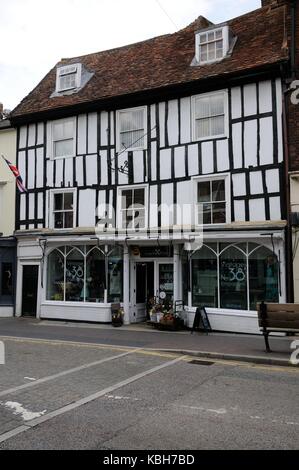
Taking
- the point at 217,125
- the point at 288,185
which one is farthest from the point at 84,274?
the point at 288,185

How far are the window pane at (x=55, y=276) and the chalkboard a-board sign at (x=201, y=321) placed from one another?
18.4 ft

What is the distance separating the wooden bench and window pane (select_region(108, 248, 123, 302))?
668 centimetres

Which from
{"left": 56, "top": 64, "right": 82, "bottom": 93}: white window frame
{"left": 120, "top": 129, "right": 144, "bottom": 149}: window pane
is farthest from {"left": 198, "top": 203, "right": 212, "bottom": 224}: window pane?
{"left": 56, "top": 64, "right": 82, "bottom": 93}: white window frame

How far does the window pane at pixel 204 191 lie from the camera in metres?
14.2

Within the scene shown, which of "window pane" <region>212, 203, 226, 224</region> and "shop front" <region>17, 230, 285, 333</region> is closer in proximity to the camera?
"shop front" <region>17, 230, 285, 333</region>

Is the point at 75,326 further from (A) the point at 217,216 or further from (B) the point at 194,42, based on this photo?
(B) the point at 194,42

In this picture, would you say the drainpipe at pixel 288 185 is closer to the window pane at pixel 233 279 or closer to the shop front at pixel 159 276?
the shop front at pixel 159 276

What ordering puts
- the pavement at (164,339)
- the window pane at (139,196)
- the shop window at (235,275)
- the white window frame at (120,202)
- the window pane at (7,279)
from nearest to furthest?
the pavement at (164,339) < the shop window at (235,275) < the white window frame at (120,202) < the window pane at (139,196) < the window pane at (7,279)

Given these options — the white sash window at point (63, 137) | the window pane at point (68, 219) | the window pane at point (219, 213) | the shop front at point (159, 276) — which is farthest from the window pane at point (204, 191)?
the white sash window at point (63, 137)

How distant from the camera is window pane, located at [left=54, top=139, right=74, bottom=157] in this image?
16.8m

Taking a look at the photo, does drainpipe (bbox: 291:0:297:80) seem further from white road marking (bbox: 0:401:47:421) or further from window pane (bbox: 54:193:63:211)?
white road marking (bbox: 0:401:47:421)

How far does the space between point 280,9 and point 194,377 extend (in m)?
13.2

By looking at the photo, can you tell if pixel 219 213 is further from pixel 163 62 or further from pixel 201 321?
pixel 163 62
